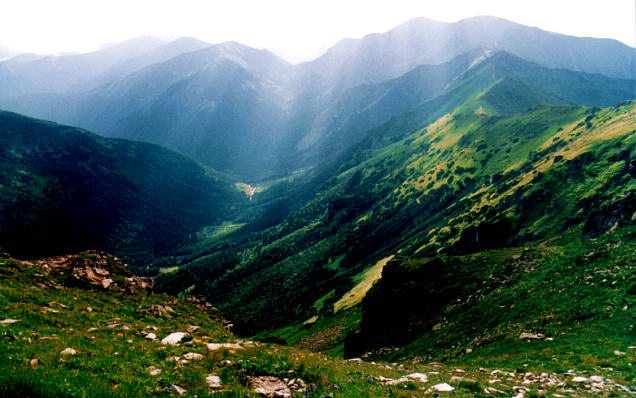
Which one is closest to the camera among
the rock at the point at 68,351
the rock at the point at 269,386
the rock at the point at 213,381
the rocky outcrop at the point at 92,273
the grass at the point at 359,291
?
the rock at the point at 213,381

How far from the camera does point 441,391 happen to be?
1501 centimetres

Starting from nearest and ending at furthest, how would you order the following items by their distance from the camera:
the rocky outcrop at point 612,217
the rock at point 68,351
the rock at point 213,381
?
the rock at point 213,381, the rock at point 68,351, the rocky outcrop at point 612,217

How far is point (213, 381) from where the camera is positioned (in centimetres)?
1070

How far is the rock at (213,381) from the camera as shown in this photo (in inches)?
407

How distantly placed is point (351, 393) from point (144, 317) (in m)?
16.2

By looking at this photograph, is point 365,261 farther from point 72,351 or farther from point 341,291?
point 72,351

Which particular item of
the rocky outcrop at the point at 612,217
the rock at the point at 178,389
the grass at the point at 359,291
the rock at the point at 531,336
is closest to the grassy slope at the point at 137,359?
the rock at the point at 178,389

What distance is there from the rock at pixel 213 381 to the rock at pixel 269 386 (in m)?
1.19

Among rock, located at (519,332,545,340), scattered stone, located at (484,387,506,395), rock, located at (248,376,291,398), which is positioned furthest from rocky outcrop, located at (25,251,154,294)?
rock, located at (519,332,545,340)

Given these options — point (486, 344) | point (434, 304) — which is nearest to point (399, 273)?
point (434, 304)

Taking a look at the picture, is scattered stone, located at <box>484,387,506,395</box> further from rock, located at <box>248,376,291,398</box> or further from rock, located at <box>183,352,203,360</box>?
Answer: rock, located at <box>183,352,203,360</box>

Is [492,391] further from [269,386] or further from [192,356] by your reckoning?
[192,356]

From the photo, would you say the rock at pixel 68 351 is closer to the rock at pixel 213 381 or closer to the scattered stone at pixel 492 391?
the rock at pixel 213 381

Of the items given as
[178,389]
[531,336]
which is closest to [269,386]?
[178,389]
